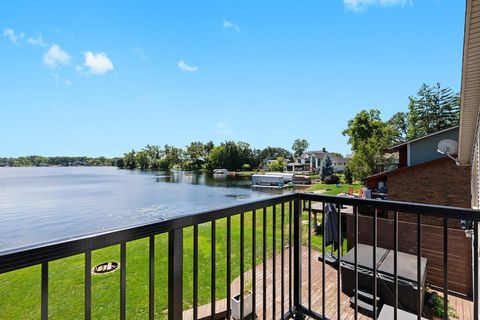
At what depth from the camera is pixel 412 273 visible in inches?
156

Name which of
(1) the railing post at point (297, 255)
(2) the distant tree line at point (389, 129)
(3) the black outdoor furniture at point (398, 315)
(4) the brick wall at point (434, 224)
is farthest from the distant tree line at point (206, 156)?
(1) the railing post at point (297, 255)

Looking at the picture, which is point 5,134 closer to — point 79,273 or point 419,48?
point 79,273

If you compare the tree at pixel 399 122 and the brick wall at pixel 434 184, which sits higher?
the tree at pixel 399 122

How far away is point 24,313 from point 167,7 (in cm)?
990

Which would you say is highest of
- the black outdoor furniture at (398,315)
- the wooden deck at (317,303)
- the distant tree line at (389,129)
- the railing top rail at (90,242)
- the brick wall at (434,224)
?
the distant tree line at (389,129)

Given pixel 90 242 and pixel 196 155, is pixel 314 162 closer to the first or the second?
pixel 196 155

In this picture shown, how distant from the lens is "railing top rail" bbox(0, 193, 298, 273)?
0.67m

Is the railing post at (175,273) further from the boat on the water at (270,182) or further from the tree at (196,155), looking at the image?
the tree at (196,155)

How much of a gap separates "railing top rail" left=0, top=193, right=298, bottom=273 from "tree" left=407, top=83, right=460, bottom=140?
27.2m

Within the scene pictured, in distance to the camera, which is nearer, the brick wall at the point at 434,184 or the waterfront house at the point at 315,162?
the brick wall at the point at 434,184

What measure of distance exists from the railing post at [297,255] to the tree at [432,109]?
86.1 ft

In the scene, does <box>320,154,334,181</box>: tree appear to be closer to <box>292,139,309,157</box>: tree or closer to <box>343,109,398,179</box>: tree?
<box>343,109,398,179</box>: tree

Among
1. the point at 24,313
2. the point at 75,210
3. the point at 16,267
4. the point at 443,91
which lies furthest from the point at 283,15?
the point at 443,91

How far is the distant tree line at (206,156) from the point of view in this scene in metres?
55.7
